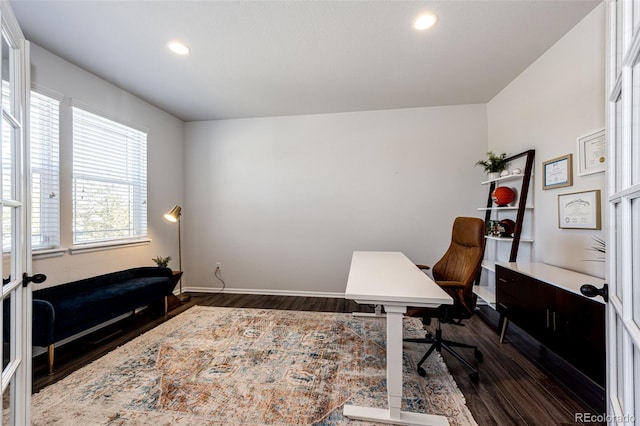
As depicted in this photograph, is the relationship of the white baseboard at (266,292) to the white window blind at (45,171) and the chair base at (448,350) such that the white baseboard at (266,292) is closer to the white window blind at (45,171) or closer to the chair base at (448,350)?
the chair base at (448,350)

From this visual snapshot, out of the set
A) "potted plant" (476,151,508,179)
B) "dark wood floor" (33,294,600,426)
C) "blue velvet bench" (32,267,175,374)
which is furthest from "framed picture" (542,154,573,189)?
"blue velvet bench" (32,267,175,374)

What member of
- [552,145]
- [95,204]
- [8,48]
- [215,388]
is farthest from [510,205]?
[95,204]

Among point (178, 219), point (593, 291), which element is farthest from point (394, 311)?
point (178, 219)

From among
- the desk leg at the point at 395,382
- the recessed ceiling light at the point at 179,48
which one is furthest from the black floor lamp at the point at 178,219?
the desk leg at the point at 395,382

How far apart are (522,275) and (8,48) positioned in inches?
130

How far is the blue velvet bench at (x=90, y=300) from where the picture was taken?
1939 millimetres

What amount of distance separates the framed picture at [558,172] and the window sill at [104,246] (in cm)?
456

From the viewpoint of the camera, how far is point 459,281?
2.10 metres

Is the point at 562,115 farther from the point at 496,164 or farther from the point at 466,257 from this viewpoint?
the point at 466,257

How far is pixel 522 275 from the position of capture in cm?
206

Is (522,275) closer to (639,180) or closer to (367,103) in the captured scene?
(639,180)

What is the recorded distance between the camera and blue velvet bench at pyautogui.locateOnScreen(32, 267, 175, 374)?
194 cm

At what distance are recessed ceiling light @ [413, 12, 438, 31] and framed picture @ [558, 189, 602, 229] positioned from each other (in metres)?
1.75

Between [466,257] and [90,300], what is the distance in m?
3.30
